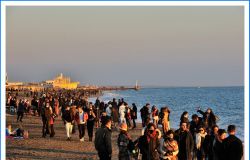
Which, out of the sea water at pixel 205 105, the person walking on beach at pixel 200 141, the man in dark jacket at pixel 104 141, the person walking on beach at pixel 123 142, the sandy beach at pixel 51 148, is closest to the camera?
the person walking on beach at pixel 123 142

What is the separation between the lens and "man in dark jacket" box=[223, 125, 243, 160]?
884 centimetres

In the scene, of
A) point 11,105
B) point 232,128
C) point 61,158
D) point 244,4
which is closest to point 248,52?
point 244,4

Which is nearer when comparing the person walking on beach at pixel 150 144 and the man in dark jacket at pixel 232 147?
the man in dark jacket at pixel 232 147

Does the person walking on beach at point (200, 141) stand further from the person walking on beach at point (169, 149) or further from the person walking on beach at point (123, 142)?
the person walking on beach at point (123, 142)

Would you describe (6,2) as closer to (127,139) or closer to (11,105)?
(127,139)

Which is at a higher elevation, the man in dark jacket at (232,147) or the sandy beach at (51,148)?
the man in dark jacket at (232,147)

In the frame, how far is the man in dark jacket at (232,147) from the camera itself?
884cm

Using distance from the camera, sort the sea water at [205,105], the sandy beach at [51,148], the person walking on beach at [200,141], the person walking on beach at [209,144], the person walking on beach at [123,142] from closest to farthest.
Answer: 1. the person walking on beach at [123,142]
2. the person walking on beach at [209,144]
3. the person walking on beach at [200,141]
4. the sandy beach at [51,148]
5. the sea water at [205,105]

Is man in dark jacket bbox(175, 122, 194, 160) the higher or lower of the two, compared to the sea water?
higher

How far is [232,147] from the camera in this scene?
8875 mm

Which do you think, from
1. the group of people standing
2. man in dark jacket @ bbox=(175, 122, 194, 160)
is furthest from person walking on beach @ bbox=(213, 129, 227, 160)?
man in dark jacket @ bbox=(175, 122, 194, 160)

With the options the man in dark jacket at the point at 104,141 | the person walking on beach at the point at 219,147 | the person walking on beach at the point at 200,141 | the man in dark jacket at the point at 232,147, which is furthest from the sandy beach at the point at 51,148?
the man in dark jacket at the point at 232,147

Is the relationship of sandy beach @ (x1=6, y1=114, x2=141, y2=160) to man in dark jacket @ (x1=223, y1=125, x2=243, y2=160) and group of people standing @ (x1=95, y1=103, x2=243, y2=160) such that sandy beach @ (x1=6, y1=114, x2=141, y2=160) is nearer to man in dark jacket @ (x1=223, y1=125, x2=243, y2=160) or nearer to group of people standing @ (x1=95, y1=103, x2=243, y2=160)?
group of people standing @ (x1=95, y1=103, x2=243, y2=160)

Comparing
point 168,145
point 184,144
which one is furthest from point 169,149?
point 184,144
